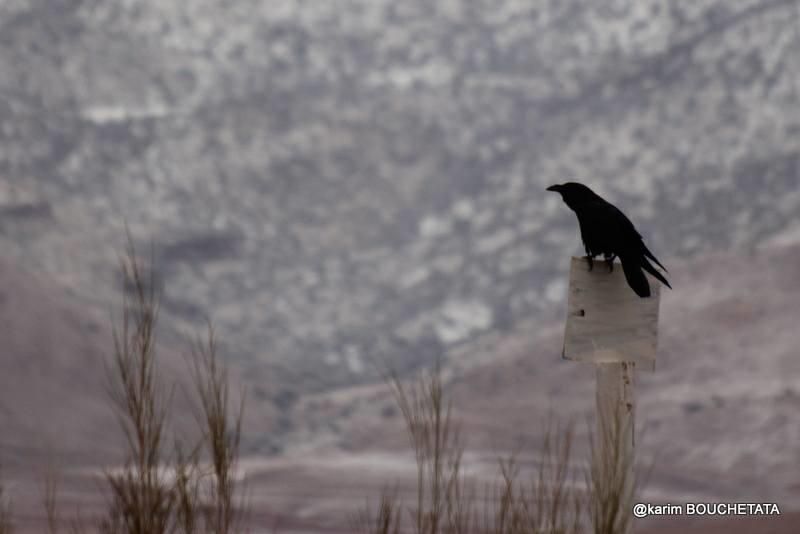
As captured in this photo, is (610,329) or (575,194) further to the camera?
(575,194)

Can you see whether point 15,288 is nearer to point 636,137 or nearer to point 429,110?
point 429,110

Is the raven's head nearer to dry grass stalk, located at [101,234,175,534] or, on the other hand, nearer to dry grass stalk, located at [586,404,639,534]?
dry grass stalk, located at [586,404,639,534]

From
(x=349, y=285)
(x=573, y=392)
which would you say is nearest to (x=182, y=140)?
(x=349, y=285)

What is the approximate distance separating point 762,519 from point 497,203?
12.5m

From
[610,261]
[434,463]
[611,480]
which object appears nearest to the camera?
[611,480]

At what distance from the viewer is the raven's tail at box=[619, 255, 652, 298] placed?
3.88 m

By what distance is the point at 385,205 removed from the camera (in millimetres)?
23953

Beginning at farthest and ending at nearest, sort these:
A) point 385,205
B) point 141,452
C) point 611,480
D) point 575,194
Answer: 1. point 385,205
2. point 575,194
3. point 141,452
4. point 611,480

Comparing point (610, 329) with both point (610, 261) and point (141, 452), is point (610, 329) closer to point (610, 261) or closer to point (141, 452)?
point (610, 261)

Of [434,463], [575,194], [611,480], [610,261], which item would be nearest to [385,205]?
[575,194]

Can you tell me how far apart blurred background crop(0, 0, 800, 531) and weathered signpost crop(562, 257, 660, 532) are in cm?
1048

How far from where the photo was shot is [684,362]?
17281 millimetres

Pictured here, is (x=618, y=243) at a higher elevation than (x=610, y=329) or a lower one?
higher

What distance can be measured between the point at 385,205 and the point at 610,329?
65.8ft
